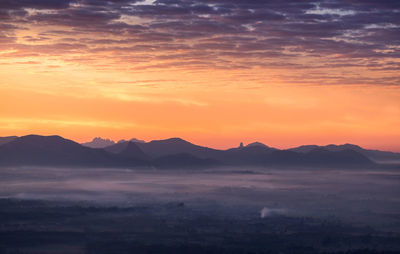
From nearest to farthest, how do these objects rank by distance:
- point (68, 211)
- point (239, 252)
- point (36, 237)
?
point (239, 252) < point (36, 237) < point (68, 211)

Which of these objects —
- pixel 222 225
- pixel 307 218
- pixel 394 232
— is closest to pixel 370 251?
pixel 394 232

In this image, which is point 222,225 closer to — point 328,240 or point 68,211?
point 328,240

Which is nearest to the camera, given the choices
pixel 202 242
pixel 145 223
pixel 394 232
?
pixel 202 242

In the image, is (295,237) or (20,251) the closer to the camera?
(20,251)

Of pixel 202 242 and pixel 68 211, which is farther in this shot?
pixel 68 211

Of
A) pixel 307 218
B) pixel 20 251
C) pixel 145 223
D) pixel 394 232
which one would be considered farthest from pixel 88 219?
pixel 394 232

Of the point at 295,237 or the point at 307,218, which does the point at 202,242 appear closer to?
the point at 295,237
